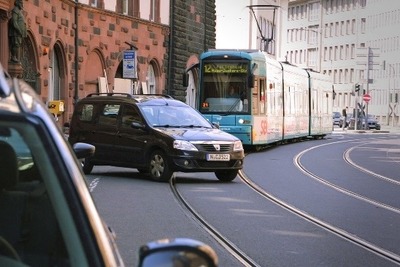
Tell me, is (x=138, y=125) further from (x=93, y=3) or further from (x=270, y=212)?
(x=93, y=3)

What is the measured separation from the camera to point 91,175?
19.5m

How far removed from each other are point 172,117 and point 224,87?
34.4ft

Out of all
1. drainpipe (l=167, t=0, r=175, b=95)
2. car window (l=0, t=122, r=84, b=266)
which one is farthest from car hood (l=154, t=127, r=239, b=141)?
drainpipe (l=167, t=0, r=175, b=95)

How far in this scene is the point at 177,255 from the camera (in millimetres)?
2500

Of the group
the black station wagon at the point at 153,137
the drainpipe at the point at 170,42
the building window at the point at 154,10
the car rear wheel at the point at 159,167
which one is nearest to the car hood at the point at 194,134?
the black station wagon at the point at 153,137

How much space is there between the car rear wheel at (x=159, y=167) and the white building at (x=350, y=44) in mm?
77859

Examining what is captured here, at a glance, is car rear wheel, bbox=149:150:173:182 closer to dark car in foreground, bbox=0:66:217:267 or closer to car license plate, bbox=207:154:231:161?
car license plate, bbox=207:154:231:161

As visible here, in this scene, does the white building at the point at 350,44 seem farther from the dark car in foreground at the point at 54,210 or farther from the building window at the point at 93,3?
the dark car in foreground at the point at 54,210

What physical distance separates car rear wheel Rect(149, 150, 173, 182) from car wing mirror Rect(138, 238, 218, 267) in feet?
51.3

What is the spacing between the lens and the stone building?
29.4m

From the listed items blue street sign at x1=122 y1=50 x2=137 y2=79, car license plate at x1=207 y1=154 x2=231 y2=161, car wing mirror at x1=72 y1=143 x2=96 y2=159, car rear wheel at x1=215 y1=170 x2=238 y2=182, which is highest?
blue street sign at x1=122 y1=50 x2=137 y2=79

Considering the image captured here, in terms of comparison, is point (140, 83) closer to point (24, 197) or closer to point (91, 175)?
point (91, 175)

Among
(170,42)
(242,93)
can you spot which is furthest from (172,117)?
(170,42)

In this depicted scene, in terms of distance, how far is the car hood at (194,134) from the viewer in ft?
59.9
